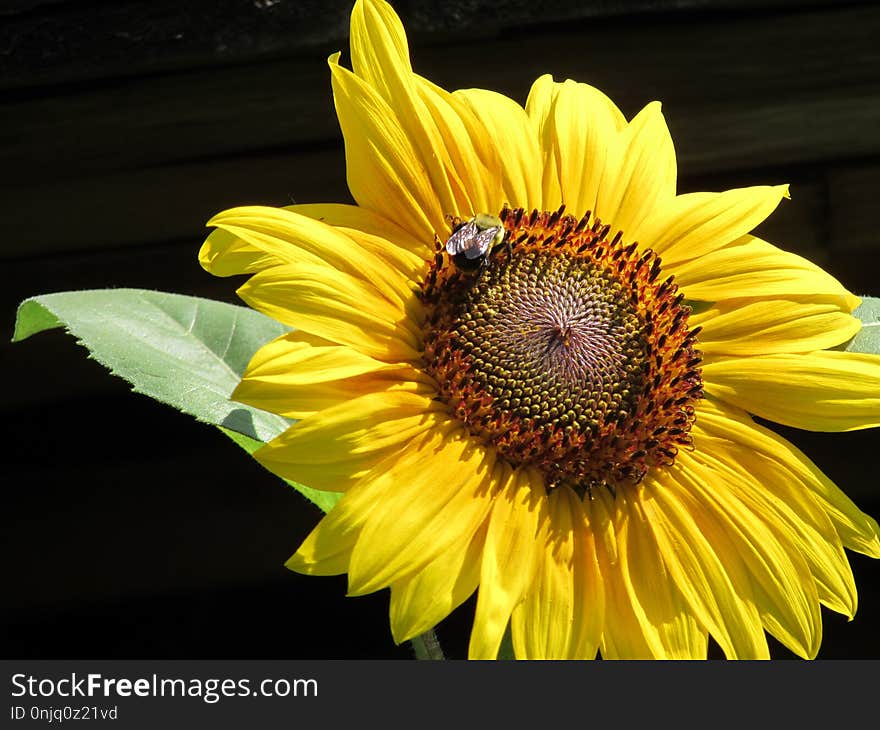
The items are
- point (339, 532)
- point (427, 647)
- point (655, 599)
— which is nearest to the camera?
point (339, 532)

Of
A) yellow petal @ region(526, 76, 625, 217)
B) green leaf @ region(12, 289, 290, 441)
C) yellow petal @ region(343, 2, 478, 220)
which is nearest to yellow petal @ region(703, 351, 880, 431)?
yellow petal @ region(526, 76, 625, 217)

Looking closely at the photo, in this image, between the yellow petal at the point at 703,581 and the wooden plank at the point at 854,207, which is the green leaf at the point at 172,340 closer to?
the yellow petal at the point at 703,581

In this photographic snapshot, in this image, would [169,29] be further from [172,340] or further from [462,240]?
[462,240]

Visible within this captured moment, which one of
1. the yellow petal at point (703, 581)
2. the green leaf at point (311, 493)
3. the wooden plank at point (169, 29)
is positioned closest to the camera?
the yellow petal at point (703, 581)

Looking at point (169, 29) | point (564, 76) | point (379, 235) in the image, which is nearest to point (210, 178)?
point (169, 29)

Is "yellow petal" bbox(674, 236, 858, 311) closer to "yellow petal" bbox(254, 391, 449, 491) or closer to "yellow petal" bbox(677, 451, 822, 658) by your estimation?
"yellow petal" bbox(677, 451, 822, 658)

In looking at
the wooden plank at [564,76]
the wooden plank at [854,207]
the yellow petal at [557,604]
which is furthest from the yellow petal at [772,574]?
the wooden plank at [854,207]

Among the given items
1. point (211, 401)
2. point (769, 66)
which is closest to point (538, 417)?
point (211, 401)

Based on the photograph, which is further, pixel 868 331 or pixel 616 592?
pixel 868 331
